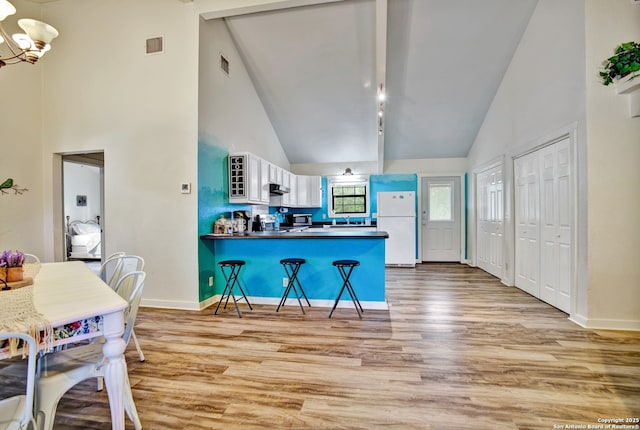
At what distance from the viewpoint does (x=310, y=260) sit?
385cm

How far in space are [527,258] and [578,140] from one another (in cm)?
188

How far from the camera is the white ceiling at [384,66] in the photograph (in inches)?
158

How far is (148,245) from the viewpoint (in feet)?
12.5

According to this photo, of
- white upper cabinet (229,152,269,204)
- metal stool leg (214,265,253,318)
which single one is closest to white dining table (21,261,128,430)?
metal stool leg (214,265,253,318)

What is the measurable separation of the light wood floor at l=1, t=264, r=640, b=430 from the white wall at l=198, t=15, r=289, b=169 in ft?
8.18

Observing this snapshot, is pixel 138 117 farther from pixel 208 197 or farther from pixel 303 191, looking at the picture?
pixel 303 191

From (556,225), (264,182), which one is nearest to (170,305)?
(264,182)

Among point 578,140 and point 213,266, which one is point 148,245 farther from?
point 578,140

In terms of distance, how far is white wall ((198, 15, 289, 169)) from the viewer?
12.4ft

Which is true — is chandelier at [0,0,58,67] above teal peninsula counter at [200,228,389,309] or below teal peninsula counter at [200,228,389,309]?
above

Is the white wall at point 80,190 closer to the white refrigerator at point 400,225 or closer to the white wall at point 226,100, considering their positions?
the white wall at point 226,100

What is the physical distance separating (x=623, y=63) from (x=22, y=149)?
691 centimetres

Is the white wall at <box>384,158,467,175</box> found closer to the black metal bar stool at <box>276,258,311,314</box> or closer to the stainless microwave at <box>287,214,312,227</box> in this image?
the stainless microwave at <box>287,214,312,227</box>

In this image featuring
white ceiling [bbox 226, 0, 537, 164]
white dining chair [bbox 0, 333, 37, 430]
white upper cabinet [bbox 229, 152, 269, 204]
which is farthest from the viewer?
white upper cabinet [bbox 229, 152, 269, 204]
